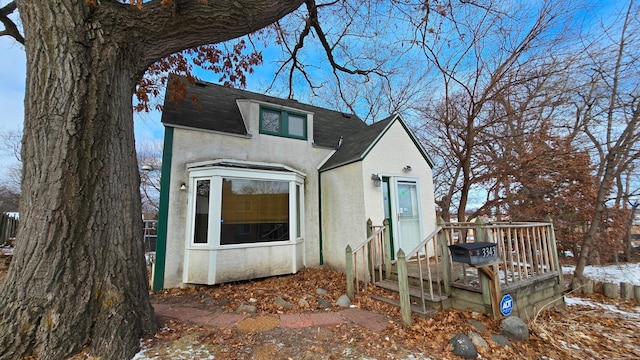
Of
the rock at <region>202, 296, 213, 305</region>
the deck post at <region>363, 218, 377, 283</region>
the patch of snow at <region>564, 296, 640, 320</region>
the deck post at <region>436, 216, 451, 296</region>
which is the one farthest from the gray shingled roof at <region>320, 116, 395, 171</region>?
the patch of snow at <region>564, 296, 640, 320</region>

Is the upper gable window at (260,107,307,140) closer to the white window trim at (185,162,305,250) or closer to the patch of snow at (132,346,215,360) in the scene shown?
the white window trim at (185,162,305,250)

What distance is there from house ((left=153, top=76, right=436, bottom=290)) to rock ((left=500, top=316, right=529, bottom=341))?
327 cm

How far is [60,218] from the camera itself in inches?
116

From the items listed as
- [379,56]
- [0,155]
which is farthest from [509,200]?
[0,155]

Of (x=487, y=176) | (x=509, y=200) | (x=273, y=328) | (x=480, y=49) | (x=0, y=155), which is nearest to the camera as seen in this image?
(x=273, y=328)

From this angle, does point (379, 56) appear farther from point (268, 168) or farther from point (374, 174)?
point (268, 168)

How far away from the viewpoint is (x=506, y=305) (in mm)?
4246

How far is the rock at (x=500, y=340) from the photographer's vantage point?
3621 mm

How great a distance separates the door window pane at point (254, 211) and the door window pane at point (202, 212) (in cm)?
39

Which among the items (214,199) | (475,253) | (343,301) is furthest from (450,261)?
(214,199)

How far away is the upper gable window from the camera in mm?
8016

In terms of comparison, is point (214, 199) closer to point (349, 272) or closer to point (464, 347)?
point (349, 272)

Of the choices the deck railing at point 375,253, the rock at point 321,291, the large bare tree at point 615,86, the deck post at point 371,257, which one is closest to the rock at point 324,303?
the rock at point 321,291

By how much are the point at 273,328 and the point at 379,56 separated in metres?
7.45
